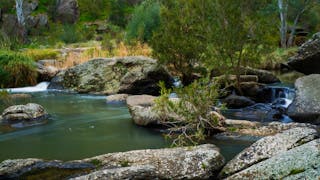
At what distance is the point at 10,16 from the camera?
3772 centimetres

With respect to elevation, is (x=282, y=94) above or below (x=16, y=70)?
below

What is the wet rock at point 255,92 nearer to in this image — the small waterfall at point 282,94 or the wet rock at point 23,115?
the small waterfall at point 282,94

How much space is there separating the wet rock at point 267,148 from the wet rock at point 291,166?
1.40 feet

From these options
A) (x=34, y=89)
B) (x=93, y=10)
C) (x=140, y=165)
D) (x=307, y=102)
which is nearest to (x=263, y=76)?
(x=307, y=102)

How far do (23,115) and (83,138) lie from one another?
2649 mm

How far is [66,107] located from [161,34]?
14.0ft

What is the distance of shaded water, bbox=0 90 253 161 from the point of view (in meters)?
8.30

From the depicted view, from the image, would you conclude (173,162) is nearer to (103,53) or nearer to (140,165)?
(140,165)

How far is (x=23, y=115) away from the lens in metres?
11.2

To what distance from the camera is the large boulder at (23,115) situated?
11085 mm

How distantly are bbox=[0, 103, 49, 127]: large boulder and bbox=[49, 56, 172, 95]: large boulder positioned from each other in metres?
4.72

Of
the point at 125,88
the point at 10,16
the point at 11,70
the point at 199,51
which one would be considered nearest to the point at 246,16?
the point at 199,51

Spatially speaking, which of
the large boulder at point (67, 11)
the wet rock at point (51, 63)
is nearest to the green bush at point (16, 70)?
the wet rock at point (51, 63)

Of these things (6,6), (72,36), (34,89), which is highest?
(6,6)
